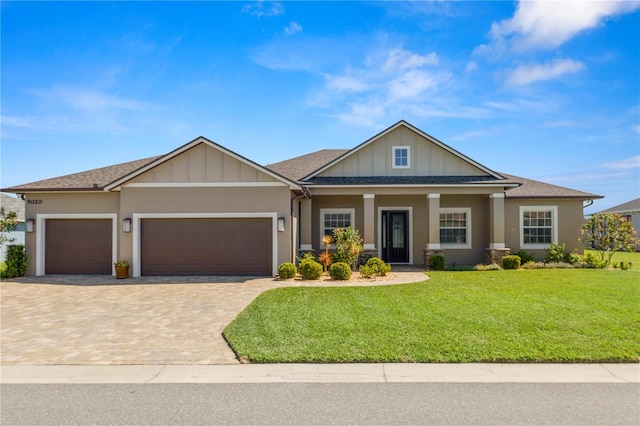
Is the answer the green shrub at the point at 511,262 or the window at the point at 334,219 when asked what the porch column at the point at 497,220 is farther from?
the window at the point at 334,219

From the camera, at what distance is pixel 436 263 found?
15.3 meters

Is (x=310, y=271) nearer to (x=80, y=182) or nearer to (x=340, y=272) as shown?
(x=340, y=272)

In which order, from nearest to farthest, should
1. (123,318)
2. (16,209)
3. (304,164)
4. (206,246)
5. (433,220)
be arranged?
(123,318) < (206,246) < (433,220) < (304,164) < (16,209)

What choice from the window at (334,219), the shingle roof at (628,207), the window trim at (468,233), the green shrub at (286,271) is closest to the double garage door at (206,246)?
the green shrub at (286,271)

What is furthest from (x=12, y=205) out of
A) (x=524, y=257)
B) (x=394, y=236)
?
(x=524, y=257)

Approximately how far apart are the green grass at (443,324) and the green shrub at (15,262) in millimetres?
10588

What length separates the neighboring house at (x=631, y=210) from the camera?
29891mm

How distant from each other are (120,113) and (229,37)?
5550 millimetres

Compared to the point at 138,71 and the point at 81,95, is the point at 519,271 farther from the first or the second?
the point at 81,95

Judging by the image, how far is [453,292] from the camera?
10250 millimetres

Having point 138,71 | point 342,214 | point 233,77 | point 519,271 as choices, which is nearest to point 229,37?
point 233,77

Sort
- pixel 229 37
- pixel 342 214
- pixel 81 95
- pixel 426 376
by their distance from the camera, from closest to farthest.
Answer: pixel 426 376 → pixel 229 37 → pixel 81 95 → pixel 342 214

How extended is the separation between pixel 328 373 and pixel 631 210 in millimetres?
35635

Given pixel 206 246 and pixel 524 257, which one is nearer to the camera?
pixel 206 246
